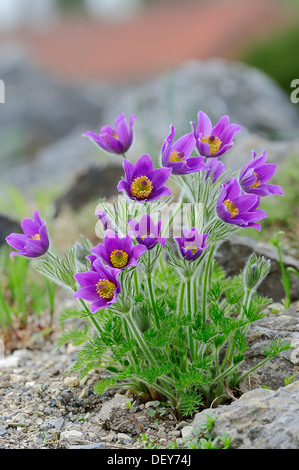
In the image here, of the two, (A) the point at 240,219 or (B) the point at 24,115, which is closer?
(A) the point at 240,219

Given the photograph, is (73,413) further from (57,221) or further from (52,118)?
(52,118)

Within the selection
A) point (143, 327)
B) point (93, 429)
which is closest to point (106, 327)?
point (143, 327)

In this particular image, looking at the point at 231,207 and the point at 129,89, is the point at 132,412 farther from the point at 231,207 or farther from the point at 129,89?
the point at 129,89

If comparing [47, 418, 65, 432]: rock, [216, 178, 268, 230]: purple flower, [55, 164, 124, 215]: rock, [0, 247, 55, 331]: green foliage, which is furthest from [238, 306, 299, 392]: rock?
[55, 164, 124, 215]: rock

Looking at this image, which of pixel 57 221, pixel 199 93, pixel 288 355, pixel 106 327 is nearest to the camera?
pixel 106 327

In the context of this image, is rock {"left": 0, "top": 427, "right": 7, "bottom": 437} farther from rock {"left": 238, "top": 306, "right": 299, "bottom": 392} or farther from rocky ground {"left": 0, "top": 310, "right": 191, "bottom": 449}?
rock {"left": 238, "top": 306, "right": 299, "bottom": 392}

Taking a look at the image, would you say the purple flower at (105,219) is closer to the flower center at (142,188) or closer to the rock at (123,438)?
the flower center at (142,188)

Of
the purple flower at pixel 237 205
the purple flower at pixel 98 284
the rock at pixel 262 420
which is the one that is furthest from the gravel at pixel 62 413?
the purple flower at pixel 237 205

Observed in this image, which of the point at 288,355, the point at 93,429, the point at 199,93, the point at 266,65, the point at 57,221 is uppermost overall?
the point at 266,65
